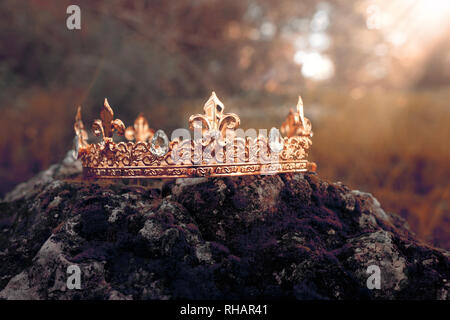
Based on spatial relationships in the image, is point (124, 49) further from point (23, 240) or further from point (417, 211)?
point (417, 211)

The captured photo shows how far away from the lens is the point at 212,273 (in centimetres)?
161

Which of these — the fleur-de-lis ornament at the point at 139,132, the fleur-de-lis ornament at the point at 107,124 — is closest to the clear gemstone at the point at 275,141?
the fleur-de-lis ornament at the point at 107,124

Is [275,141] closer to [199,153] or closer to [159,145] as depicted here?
[199,153]

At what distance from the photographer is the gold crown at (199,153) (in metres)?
2.04

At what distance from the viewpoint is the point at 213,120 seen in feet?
7.00

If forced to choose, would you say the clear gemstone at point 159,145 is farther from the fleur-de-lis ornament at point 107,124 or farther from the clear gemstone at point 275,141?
the clear gemstone at point 275,141

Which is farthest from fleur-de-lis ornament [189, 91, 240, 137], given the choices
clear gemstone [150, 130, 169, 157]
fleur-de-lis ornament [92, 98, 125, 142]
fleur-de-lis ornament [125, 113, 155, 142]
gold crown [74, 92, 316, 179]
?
fleur-de-lis ornament [125, 113, 155, 142]

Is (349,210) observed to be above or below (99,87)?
below

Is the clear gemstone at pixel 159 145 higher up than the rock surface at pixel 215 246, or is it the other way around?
the clear gemstone at pixel 159 145

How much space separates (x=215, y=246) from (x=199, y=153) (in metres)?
0.60

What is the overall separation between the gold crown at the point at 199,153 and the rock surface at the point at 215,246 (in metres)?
0.09
